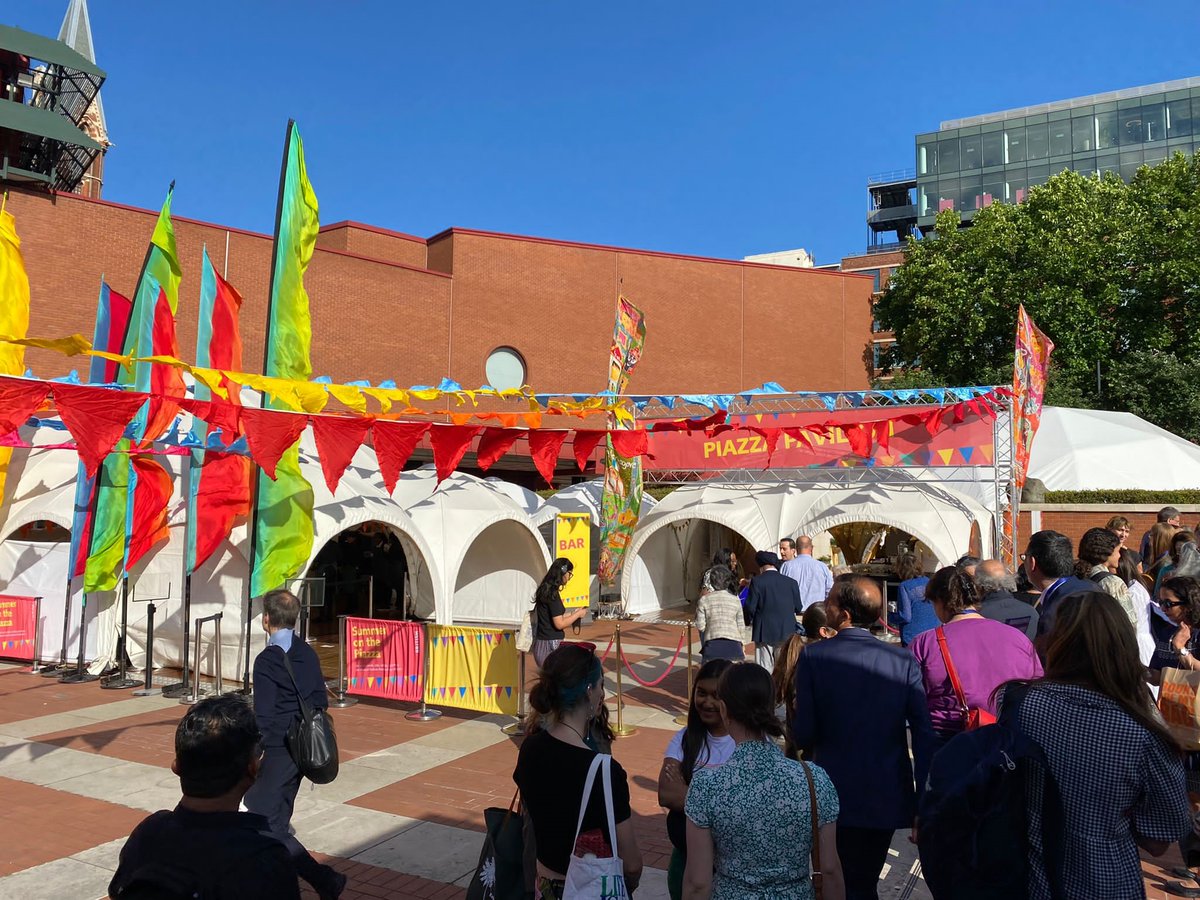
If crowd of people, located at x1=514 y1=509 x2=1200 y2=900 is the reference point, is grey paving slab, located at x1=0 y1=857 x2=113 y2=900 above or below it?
below

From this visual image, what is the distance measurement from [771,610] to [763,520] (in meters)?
10.1

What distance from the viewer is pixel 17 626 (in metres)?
12.0

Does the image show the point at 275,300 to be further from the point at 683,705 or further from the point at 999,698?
the point at 999,698

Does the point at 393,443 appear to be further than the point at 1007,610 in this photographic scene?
Yes

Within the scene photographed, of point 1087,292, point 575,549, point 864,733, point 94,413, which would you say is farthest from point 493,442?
point 1087,292

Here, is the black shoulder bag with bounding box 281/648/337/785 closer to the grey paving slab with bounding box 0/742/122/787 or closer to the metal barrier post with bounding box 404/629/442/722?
the grey paving slab with bounding box 0/742/122/787

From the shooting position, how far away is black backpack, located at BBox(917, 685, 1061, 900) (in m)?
2.48

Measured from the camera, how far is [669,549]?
20.0 metres

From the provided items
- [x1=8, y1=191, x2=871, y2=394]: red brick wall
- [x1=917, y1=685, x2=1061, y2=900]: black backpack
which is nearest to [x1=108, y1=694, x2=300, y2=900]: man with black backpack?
[x1=917, y1=685, x2=1061, y2=900]: black backpack

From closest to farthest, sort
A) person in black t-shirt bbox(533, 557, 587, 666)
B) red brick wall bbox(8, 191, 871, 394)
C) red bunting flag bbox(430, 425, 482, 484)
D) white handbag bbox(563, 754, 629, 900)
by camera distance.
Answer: white handbag bbox(563, 754, 629, 900), person in black t-shirt bbox(533, 557, 587, 666), red bunting flag bbox(430, 425, 482, 484), red brick wall bbox(8, 191, 871, 394)

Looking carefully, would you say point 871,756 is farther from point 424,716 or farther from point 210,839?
point 424,716

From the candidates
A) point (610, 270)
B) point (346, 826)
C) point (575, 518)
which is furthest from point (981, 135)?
point (346, 826)

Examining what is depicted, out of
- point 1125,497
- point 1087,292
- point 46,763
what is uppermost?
point 1087,292

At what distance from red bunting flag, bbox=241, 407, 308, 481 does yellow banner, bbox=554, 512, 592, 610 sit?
844 cm
